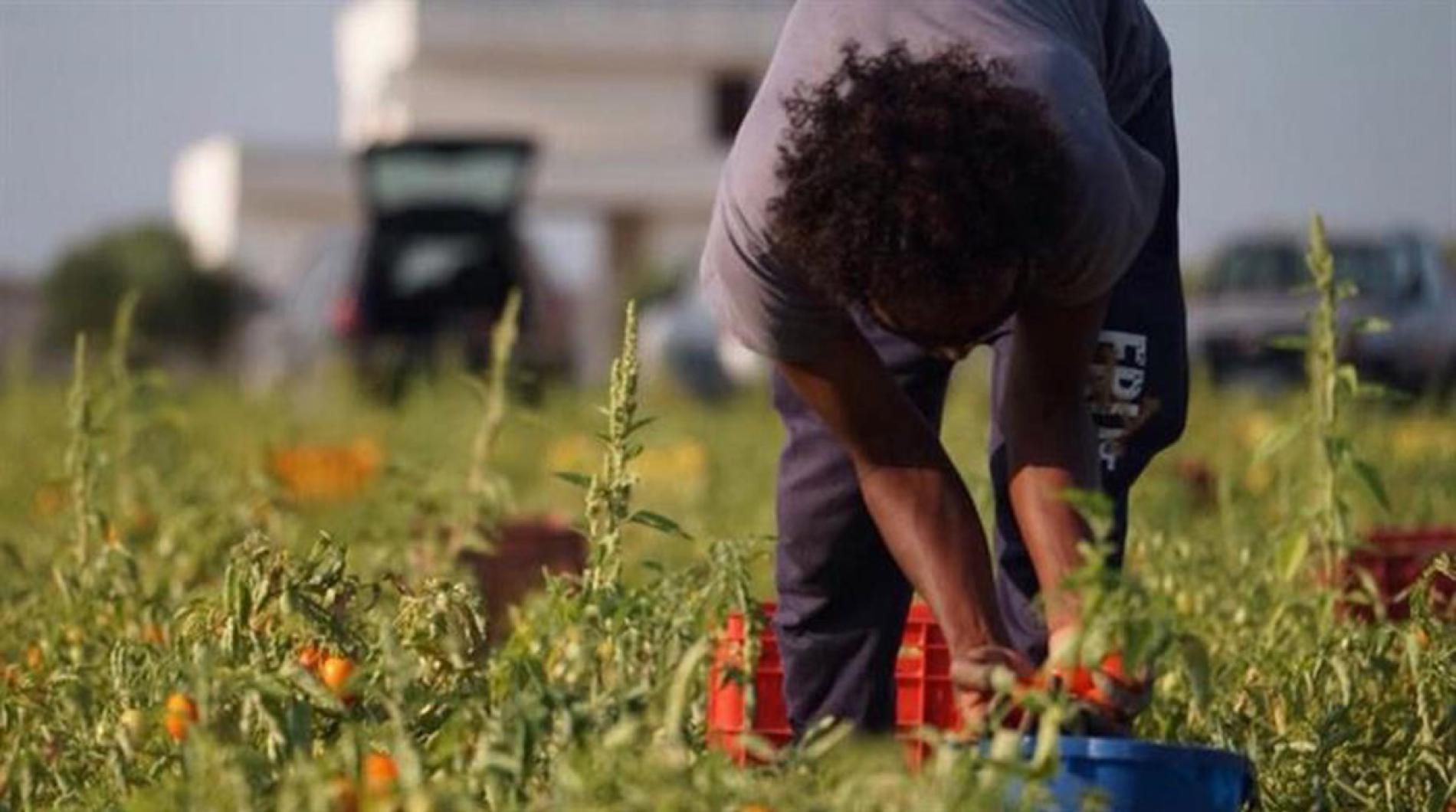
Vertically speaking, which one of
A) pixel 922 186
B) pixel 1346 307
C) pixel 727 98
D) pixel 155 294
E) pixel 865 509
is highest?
pixel 727 98

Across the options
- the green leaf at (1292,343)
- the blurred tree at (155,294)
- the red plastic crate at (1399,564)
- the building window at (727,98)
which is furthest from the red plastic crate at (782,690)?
the building window at (727,98)

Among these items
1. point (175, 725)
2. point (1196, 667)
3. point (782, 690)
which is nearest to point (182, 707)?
point (175, 725)

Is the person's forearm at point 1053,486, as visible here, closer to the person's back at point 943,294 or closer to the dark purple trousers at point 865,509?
the person's back at point 943,294

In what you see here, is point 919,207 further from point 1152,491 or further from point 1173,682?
point 1152,491

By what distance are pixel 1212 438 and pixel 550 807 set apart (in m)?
10.1

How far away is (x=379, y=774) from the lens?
133 inches

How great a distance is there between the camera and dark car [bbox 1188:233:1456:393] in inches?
977

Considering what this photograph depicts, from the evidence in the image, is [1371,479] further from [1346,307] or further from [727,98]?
[727,98]

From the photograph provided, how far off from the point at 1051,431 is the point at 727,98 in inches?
2707

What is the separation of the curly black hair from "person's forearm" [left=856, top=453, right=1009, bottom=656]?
Answer: 0.40 meters

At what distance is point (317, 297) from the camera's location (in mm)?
28188

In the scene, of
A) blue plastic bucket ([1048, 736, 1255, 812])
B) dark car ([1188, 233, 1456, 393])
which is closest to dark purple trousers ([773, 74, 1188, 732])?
blue plastic bucket ([1048, 736, 1255, 812])

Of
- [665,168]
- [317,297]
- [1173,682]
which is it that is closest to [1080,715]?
[1173,682]

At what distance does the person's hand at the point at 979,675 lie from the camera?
3.80 m
